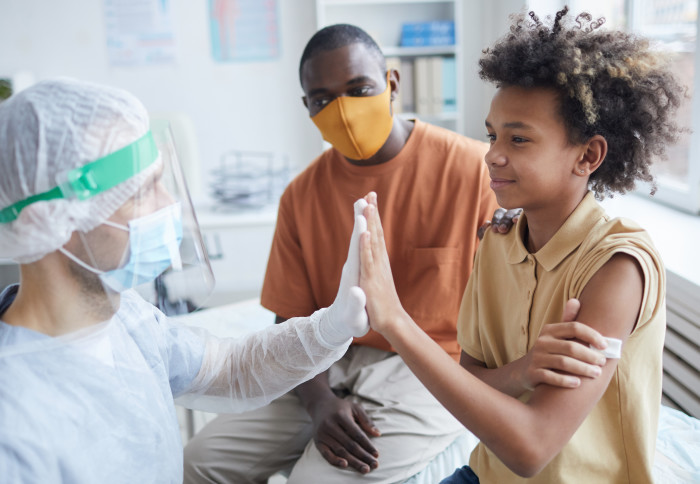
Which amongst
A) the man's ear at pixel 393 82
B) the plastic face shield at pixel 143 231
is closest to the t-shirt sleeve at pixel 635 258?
the plastic face shield at pixel 143 231

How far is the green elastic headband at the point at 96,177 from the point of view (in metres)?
0.83

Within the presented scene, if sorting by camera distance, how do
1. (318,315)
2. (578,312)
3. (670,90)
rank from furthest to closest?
(318,315) < (670,90) < (578,312)

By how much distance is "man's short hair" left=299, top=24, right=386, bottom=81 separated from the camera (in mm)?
1571

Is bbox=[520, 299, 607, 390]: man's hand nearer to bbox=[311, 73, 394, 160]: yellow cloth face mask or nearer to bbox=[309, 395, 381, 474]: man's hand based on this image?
bbox=[309, 395, 381, 474]: man's hand

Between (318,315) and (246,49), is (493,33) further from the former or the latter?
(318,315)

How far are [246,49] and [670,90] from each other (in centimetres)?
338

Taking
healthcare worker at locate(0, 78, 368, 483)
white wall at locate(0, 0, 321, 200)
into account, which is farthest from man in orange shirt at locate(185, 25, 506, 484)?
white wall at locate(0, 0, 321, 200)

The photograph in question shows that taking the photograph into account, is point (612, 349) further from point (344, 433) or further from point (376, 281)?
point (344, 433)

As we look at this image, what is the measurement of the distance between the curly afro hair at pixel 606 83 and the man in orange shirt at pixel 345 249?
50cm

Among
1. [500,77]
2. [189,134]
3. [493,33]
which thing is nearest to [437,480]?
[500,77]

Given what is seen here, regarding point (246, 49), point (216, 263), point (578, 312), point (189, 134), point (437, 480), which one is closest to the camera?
point (578, 312)

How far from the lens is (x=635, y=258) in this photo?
3.04ft

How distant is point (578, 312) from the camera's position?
37.0 inches

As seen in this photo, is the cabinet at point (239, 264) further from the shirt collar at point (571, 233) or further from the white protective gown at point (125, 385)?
the shirt collar at point (571, 233)
